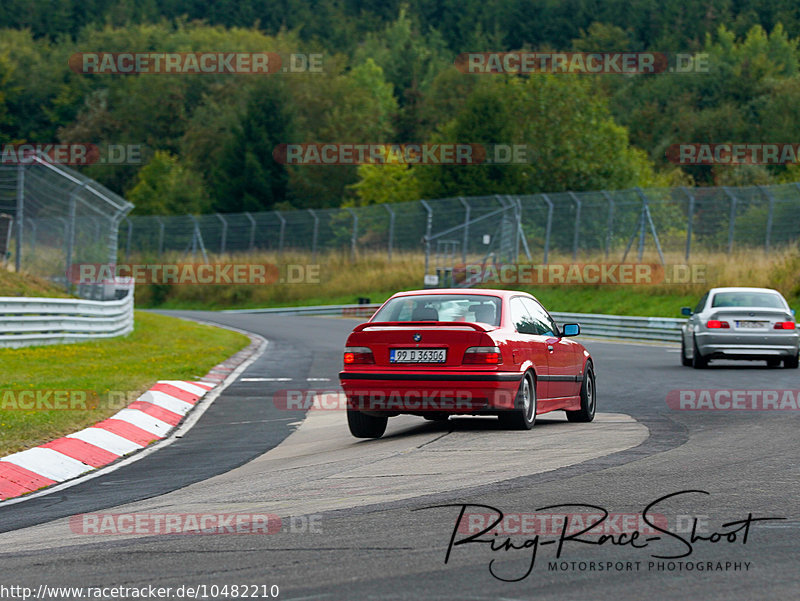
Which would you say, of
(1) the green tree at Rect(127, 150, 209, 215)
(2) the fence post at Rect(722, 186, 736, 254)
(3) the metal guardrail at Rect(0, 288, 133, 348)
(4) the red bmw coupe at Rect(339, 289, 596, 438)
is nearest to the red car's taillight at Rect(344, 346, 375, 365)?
(4) the red bmw coupe at Rect(339, 289, 596, 438)

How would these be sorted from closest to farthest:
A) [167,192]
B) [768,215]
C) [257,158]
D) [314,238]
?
A: [768,215] < [314,238] < [257,158] < [167,192]

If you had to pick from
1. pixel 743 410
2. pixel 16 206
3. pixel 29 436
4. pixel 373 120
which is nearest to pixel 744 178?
pixel 373 120

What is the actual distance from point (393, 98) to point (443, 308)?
347 ft

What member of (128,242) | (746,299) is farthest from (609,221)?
(128,242)

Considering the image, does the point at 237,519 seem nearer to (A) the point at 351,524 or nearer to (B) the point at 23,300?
(A) the point at 351,524

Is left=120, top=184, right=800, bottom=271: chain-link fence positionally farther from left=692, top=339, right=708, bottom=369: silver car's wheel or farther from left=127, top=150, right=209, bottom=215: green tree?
left=127, top=150, right=209, bottom=215: green tree

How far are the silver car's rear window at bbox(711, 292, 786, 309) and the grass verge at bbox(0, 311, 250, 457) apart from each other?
29.0ft

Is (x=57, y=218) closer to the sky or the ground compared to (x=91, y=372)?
closer to the sky

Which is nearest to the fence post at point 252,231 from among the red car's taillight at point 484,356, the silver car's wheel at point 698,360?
the silver car's wheel at point 698,360

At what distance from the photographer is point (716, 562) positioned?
546cm

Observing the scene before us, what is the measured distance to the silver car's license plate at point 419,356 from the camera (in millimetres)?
10781

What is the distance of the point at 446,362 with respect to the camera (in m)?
10.8

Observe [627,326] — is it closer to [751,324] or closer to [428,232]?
[751,324]

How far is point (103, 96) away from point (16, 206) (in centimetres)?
8586
